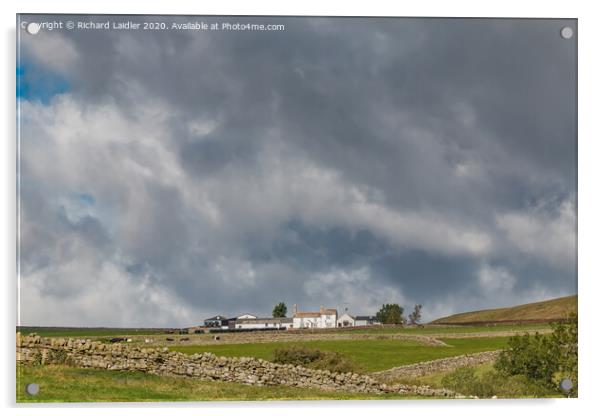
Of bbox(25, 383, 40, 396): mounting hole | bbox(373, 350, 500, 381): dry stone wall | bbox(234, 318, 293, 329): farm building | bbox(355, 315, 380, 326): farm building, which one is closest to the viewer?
bbox(25, 383, 40, 396): mounting hole

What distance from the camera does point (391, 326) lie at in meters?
12.3

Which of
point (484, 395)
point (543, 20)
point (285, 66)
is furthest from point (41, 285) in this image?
point (543, 20)

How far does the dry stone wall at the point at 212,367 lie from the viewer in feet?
39.8

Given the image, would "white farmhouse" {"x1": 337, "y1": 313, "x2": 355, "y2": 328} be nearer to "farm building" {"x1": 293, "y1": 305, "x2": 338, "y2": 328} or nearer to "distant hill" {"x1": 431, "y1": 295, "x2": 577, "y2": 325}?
"farm building" {"x1": 293, "y1": 305, "x2": 338, "y2": 328}

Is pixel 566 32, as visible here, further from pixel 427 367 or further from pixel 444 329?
pixel 427 367

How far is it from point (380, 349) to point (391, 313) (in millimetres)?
777

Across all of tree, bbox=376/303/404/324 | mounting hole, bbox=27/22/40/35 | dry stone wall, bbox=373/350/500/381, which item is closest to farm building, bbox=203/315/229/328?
tree, bbox=376/303/404/324

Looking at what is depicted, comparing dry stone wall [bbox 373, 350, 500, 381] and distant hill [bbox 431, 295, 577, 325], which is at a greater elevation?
distant hill [bbox 431, 295, 577, 325]

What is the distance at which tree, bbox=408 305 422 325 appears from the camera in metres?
12.3

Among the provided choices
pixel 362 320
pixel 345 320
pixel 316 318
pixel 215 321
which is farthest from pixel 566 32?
pixel 215 321

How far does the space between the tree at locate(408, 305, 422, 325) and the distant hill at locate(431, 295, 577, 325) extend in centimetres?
30

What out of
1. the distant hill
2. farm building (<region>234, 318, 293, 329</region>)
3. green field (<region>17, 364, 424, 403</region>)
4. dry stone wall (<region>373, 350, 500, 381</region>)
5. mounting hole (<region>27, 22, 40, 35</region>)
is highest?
mounting hole (<region>27, 22, 40, 35</region>)
